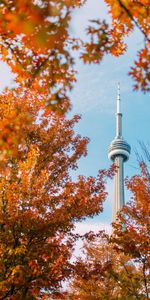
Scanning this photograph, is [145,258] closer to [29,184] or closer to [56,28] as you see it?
[29,184]

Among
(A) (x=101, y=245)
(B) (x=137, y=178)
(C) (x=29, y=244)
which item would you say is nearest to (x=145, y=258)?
(B) (x=137, y=178)

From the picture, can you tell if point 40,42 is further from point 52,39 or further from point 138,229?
point 138,229

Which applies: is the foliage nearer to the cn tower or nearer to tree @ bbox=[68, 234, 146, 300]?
tree @ bbox=[68, 234, 146, 300]

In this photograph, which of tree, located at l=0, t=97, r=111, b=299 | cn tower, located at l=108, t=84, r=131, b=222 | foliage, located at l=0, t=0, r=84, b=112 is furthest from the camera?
cn tower, located at l=108, t=84, r=131, b=222

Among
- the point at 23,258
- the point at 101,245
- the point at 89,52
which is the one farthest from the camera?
the point at 101,245

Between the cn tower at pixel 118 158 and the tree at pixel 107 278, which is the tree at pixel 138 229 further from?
the cn tower at pixel 118 158

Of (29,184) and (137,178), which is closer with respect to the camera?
(29,184)

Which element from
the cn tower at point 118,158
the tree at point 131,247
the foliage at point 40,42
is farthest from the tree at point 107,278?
the cn tower at point 118,158

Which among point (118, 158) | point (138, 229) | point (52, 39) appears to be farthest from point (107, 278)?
point (118, 158)

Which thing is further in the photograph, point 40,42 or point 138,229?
point 138,229

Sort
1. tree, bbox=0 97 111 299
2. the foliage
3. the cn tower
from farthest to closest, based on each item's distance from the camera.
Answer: the cn tower
tree, bbox=0 97 111 299
the foliage

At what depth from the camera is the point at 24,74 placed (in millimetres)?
4262

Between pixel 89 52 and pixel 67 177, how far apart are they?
766 centimetres

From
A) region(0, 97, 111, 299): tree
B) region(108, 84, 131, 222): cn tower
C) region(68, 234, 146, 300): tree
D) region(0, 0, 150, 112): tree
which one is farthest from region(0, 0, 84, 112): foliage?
region(108, 84, 131, 222): cn tower
